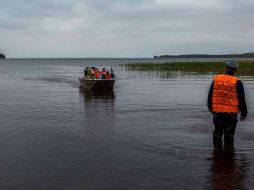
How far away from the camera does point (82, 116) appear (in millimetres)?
14594

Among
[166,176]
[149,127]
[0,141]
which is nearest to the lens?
[166,176]

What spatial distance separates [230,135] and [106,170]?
3.06m

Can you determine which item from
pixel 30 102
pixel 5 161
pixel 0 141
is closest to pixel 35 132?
pixel 0 141

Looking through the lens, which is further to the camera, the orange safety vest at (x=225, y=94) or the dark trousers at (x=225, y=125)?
the dark trousers at (x=225, y=125)

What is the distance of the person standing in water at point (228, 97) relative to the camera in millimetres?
8664

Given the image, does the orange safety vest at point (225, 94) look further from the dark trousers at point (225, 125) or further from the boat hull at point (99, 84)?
the boat hull at point (99, 84)

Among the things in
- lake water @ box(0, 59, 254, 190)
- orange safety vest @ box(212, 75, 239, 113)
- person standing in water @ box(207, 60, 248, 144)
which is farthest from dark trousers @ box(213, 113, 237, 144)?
lake water @ box(0, 59, 254, 190)

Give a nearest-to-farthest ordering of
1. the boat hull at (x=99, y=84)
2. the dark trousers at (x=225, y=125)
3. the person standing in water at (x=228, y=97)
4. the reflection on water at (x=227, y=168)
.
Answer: the reflection on water at (x=227, y=168) → the person standing in water at (x=228, y=97) → the dark trousers at (x=225, y=125) → the boat hull at (x=99, y=84)

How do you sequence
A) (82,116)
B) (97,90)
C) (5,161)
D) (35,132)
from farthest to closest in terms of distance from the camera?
(97,90) < (82,116) < (35,132) < (5,161)

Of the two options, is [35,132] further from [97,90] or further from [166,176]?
[97,90]

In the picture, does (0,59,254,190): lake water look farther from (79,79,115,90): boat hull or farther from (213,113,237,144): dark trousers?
(79,79,115,90): boat hull

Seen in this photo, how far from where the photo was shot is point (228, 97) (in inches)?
344

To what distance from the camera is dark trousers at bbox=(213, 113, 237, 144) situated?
8.91 m

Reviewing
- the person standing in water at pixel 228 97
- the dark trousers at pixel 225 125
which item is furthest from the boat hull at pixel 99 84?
the person standing in water at pixel 228 97
